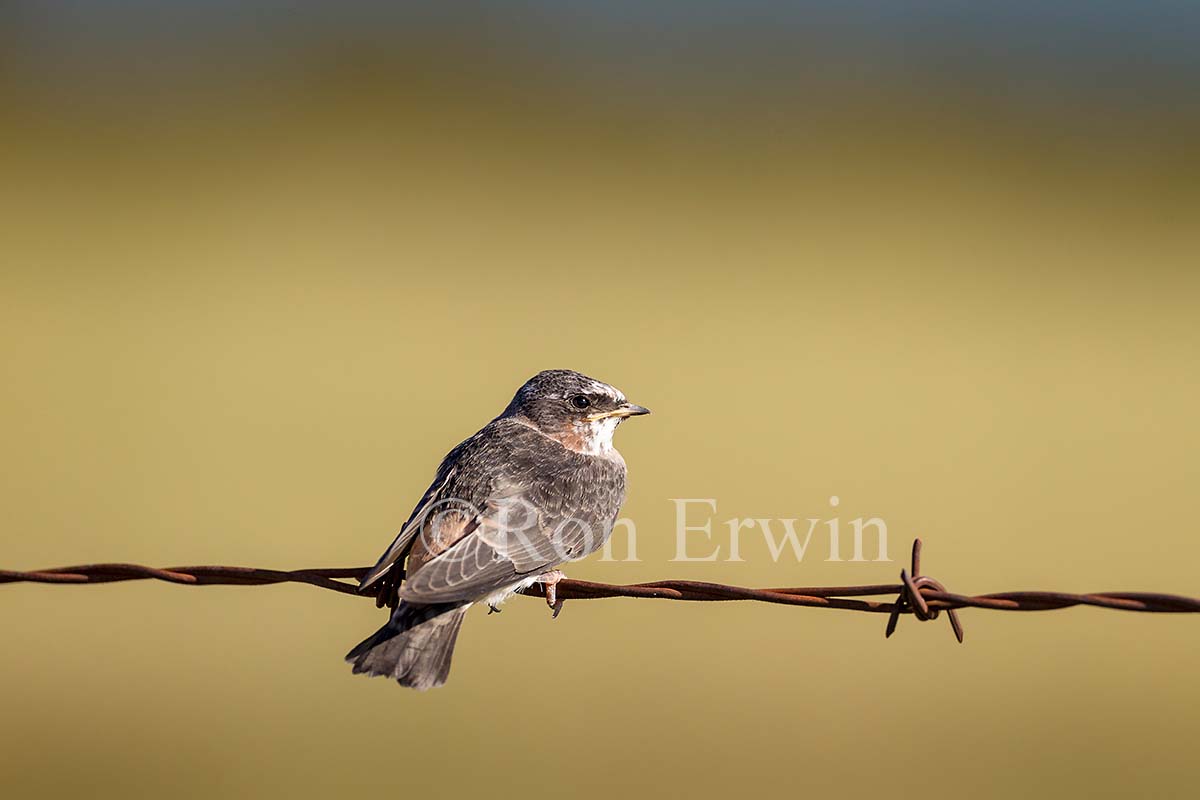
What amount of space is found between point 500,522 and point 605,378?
6358 mm

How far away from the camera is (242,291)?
1288 centimetres

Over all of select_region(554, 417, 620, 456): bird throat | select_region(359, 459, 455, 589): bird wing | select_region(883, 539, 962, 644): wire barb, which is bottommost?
select_region(883, 539, 962, 644): wire barb

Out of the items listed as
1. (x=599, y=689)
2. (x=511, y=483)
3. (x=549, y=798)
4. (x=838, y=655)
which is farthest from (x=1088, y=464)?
(x=511, y=483)

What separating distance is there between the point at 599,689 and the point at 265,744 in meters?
2.23

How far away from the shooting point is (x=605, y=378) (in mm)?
11141

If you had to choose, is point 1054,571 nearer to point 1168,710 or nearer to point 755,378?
point 1168,710

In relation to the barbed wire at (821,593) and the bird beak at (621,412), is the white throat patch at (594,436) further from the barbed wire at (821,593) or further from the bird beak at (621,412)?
the barbed wire at (821,593)

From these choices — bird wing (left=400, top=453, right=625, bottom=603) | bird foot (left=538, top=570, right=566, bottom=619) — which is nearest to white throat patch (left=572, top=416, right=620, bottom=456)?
bird wing (left=400, top=453, right=625, bottom=603)

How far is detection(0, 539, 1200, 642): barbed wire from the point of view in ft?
12.0

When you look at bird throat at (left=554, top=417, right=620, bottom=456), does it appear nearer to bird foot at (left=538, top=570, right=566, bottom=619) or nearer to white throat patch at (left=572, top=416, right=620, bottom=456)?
white throat patch at (left=572, top=416, right=620, bottom=456)

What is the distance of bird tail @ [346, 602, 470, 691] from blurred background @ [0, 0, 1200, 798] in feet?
11.8

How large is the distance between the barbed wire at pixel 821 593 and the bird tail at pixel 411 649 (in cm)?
24

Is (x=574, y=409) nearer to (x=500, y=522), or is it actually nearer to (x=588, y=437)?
(x=588, y=437)

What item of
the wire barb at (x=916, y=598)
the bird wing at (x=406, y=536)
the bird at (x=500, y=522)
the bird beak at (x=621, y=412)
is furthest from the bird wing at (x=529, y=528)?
the wire barb at (x=916, y=598)
